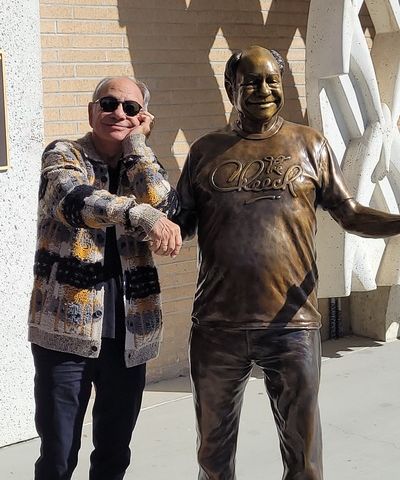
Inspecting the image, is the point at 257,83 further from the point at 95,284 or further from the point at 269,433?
the point at 269,433

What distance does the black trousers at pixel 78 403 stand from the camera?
3.19 m

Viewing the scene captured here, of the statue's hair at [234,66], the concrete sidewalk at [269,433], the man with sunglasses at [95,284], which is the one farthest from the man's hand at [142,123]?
the concrete sidewalk at [269,433]

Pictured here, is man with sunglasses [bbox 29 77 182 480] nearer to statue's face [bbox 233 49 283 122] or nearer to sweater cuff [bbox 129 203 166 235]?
sweater cuff [bbox 129 203 166 235]

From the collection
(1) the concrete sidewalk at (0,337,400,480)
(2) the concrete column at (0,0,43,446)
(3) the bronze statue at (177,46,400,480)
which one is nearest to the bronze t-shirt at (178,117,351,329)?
(3) the bronze statue at (177,46,400,480)

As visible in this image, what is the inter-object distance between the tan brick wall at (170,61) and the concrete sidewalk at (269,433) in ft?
2.00

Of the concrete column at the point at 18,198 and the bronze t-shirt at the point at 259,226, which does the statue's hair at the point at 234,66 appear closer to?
the bronze t-shirt at the point at 259,226

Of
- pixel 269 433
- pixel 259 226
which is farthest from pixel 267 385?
pixel 269 433

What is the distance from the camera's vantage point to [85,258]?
3.12 m

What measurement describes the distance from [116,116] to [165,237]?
1.73ft

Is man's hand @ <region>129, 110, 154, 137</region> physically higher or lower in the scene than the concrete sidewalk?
higher

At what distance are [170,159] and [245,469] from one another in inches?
82.5

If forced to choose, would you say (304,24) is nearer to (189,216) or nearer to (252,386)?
(252,386)

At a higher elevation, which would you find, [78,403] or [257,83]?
[257,83]

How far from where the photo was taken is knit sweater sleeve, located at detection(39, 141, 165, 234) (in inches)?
114
